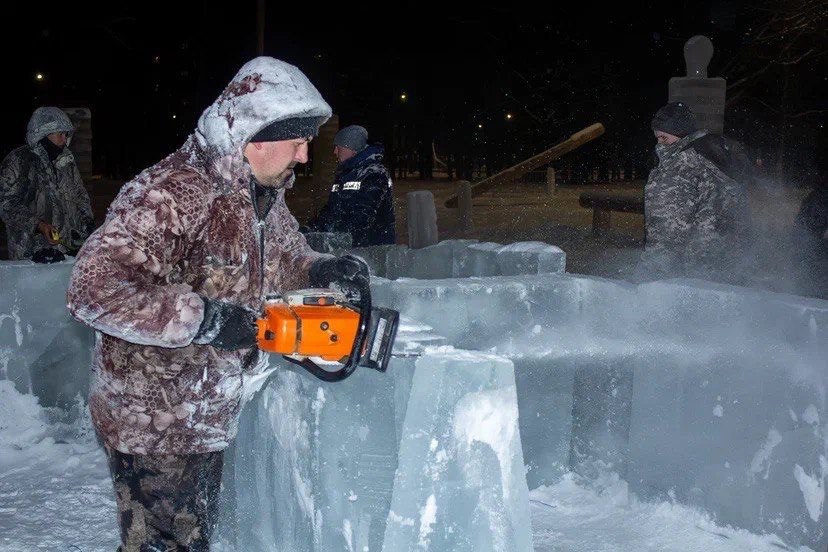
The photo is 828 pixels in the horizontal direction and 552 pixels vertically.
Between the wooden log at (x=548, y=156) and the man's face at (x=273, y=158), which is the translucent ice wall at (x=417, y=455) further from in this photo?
the wooden log at (x=548, y=156)

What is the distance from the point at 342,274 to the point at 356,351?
45 centimetres

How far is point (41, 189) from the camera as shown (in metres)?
6.22

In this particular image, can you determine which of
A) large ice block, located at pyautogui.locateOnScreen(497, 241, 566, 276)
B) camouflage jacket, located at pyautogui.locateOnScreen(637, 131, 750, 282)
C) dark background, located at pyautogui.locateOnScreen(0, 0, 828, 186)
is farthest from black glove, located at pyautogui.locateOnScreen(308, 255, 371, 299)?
dark background, located at pyautogui.locateOnScreen(0, 0, 828, 186)

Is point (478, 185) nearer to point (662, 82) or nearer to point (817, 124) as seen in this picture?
point (662, 82)

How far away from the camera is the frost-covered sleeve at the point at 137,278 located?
2.21 m

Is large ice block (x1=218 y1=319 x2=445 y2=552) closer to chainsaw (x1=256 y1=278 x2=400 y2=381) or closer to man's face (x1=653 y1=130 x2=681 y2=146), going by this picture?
chainsaw (x1=256 y1=278 x2=400 y2=381)

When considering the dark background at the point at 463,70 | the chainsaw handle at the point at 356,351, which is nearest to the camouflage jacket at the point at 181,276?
the chainsaw handle at the point at 356,351

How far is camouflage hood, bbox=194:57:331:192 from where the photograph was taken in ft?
7.91

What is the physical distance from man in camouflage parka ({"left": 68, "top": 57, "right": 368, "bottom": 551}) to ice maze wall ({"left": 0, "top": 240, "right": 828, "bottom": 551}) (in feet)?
1.32

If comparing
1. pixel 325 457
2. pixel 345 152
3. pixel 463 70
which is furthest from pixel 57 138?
pixel 463 70

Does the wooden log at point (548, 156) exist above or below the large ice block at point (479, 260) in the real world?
above

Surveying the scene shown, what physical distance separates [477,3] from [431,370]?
33818mm

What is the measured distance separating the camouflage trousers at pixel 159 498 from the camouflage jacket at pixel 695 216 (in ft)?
10.5

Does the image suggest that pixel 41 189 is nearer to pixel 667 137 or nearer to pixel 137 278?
pixel 667 137
